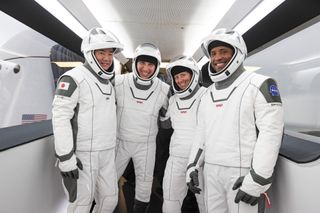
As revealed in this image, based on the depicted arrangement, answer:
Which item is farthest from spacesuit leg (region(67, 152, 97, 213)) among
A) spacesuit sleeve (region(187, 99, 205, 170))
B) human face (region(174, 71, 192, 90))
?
human face (region(174, 71, 192, 90))

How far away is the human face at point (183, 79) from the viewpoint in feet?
6.83

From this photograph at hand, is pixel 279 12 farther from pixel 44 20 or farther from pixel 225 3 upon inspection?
pixel 44 20

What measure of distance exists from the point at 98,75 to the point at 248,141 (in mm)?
1213

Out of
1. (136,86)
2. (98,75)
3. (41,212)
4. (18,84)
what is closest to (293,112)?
(136,86)

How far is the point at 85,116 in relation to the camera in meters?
1.72

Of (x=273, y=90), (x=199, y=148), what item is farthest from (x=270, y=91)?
(x=199, y=148)

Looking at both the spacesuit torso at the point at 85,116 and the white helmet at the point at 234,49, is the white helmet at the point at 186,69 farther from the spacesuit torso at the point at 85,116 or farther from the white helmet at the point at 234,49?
the spacesuit torso at the point at 85,116

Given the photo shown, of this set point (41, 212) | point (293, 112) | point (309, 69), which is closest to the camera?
point (41, 212)

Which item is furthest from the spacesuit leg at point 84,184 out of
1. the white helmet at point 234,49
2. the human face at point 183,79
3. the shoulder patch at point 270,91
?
the shoulder patch at point 270,91

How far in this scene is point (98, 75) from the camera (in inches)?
72.7

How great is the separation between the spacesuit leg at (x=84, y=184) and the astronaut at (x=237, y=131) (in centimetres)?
84

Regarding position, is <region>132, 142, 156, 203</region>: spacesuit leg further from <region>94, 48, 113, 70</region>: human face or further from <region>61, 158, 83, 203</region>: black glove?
<region>94, 48, 113, 70</region>: human face

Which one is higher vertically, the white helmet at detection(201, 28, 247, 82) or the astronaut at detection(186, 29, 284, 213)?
the white helmet at detection(201, 28, 247, 82)

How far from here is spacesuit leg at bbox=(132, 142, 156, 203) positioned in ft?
7.06
